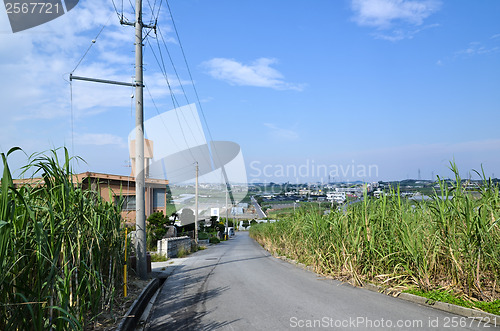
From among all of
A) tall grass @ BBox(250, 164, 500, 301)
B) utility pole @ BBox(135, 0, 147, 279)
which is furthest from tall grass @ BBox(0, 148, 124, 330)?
tall grass @ BBox(250, 164, 500, 301)

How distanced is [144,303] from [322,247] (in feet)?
19.0

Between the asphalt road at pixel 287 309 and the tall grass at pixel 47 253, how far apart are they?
178 cm

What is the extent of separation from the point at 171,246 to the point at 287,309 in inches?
599

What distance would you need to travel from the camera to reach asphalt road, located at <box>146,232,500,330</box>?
20.2ft

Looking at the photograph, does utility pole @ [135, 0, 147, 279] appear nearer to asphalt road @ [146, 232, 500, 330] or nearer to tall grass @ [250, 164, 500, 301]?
asphalt road @ [146, 232, 500, 330]

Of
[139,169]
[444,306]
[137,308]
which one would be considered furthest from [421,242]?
[139,169]

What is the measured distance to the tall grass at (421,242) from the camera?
6.95 metres

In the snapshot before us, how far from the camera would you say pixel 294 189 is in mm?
38375

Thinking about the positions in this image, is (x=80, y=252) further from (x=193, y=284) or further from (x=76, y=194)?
(x=193, y=284)

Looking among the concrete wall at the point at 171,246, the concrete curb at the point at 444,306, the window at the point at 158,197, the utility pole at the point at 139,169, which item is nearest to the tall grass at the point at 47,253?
the utility pole at the point at 139,169

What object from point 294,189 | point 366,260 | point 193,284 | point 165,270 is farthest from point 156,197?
point 366,260

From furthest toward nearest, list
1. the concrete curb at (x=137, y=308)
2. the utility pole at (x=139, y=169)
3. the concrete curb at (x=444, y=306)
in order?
the utility pole at (x=139, y=169) < the concrete curb at (x=137, y=308) < the concrete curb at (x=444, y=306)

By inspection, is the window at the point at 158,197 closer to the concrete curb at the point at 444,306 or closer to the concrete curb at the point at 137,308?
the concrete curb at the point at 137,308

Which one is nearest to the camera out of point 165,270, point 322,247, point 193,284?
point 193,284
